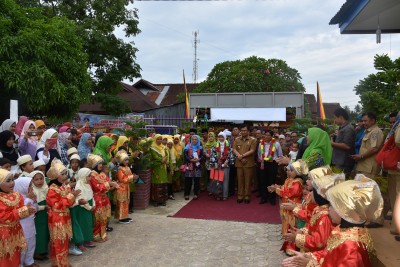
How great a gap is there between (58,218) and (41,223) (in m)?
0.42

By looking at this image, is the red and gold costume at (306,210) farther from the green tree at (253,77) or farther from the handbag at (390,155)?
the green tree at (253,77)

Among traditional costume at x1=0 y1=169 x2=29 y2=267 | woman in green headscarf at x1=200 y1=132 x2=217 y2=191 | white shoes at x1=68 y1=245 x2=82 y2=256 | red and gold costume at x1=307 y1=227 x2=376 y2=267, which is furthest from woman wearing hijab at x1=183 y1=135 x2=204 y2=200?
red and gold costume at x1=307 y1=227 x2=376 y2=267

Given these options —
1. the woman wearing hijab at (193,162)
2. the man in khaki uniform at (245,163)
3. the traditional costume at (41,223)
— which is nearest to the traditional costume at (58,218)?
the traditional costume at (41,223)

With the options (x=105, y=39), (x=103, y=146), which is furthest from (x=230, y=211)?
(x=105, y=39)

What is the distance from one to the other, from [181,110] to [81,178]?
809 inches

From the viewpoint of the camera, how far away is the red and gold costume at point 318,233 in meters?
2.99

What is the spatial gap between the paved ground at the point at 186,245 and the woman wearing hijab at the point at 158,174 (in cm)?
109

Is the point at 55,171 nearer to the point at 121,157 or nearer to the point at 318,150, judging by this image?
the point at 121,157

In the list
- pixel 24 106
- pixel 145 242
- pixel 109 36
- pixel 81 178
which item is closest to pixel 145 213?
pixel 145 242

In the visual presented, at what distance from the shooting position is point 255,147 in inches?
333

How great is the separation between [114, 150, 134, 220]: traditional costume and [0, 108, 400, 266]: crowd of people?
0.06 ft

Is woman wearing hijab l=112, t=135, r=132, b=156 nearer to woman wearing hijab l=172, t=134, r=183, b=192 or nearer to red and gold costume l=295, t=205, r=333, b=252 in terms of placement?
woman wearing hijab l=172, t=134, r=183, b=192

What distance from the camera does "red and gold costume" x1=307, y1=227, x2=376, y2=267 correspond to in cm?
244

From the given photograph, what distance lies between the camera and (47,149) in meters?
5.97
